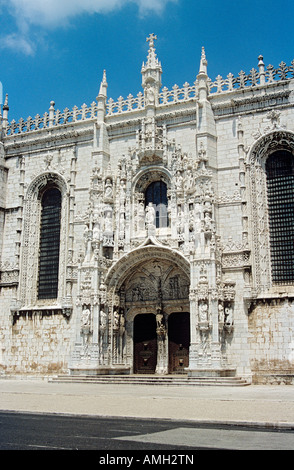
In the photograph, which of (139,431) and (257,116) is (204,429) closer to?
(139,431)

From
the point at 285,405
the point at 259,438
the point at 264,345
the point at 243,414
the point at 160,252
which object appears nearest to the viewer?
the point at 259,438

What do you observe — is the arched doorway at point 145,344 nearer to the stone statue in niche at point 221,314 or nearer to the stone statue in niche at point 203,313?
the stone statue in niche at point 203,313

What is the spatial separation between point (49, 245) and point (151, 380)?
11025 millimetres

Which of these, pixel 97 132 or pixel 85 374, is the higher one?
pixel 97 132

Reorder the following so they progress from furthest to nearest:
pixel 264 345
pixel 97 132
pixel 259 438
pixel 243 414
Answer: pixel 97 132 → pixel 264 345 → pixel 243 414 → pixel 259 438

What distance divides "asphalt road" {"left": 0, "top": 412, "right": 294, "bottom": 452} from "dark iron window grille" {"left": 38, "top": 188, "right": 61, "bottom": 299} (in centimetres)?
1924

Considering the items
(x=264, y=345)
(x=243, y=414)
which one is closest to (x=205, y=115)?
(x=264, y=345)

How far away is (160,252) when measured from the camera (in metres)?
27.4

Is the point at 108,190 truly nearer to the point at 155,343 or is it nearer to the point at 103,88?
the point at 103,88

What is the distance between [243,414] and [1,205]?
79.0 feet

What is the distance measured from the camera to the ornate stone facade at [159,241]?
24922 mm

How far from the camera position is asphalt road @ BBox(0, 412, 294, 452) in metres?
8.27

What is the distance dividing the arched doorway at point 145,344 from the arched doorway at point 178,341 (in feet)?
3.00

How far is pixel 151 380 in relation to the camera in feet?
79.4
